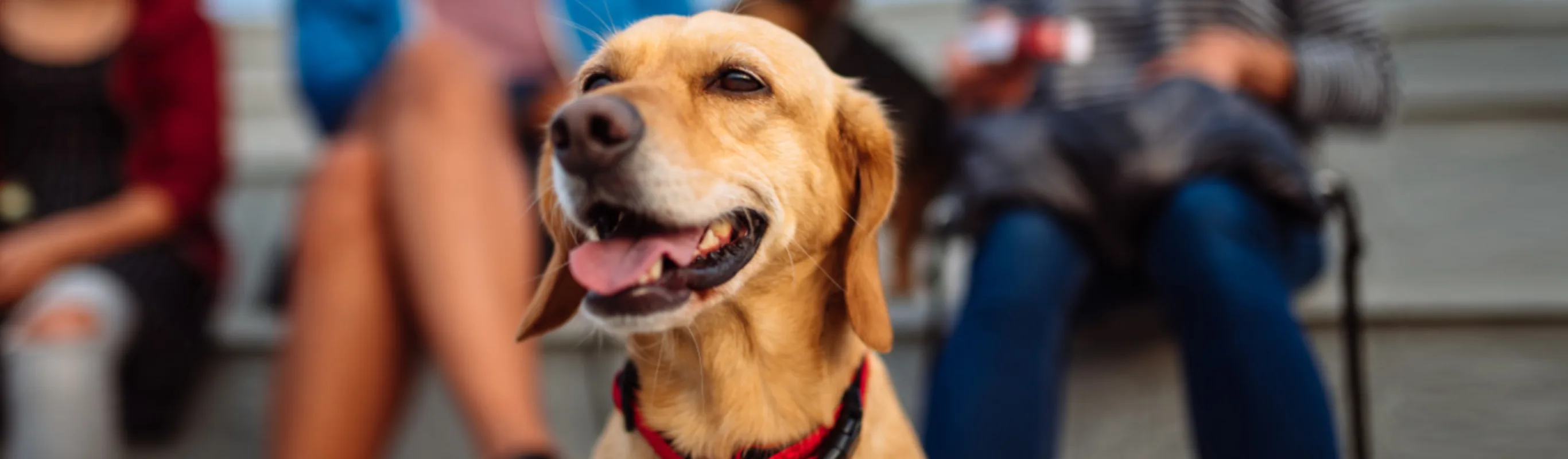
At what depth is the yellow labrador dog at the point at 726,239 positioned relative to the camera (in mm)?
678

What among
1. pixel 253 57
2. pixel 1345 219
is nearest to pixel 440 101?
pixel 1345 219

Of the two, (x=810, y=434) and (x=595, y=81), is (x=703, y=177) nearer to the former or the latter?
(x=595, y=81)

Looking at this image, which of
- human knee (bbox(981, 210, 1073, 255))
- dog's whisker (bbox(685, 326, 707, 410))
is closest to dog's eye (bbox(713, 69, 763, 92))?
dog's whisker (bbox(685, 326, 707, 410))

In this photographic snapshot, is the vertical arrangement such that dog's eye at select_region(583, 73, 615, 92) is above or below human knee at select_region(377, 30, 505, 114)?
above

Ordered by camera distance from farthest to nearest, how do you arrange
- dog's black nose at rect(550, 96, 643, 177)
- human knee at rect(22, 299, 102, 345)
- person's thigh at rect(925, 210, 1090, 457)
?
1. human knee at rect(22, 299, 102, 345)
2. person's thigh at rect(925, 210, 1090, 457)
3. dog's black nose at rect(550, 96, 643, 177)

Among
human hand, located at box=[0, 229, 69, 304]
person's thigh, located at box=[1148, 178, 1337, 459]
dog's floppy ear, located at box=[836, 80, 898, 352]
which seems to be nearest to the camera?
dog's floppy ear, located at box=[836, 80, 898, 352]

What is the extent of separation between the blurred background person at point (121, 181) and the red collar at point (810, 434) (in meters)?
1.21

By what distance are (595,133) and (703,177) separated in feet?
0.30

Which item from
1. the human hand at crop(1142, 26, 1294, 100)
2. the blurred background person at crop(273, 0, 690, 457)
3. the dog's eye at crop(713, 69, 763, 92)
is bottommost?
the blurred background person at crop(273, 0, 690, 457)

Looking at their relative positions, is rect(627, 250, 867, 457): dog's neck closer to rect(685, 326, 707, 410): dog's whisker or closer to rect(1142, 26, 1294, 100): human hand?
rect(685, 326, 707, 410): dog's whisker

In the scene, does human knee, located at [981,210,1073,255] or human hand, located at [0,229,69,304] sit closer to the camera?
human knee, located at [981,210,1073,255]

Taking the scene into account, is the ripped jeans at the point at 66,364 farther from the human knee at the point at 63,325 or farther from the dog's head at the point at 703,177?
the dog's head at the point at 703,177

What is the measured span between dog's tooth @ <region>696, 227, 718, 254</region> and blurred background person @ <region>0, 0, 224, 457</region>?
4.51 ft

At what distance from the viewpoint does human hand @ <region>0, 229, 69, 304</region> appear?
1634mm
